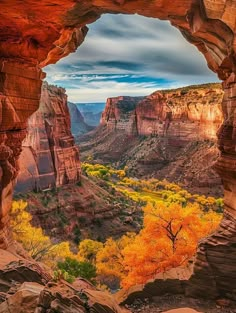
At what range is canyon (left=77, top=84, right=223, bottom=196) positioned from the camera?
109938mm

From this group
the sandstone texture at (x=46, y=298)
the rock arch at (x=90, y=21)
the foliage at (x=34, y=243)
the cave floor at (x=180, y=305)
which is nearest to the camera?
the sandstone texture at (x=46, y=298)

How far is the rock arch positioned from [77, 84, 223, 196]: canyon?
76088 millimetres

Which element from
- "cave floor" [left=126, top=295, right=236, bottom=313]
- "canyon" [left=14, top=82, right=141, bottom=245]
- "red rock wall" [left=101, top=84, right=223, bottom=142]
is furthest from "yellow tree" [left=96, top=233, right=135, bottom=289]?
"red rock wall" [left=101, top=84, right=223, bottom=142]

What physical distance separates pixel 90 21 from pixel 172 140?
12358 cm

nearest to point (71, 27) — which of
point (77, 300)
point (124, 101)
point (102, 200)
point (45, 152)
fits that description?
point (77, 300)

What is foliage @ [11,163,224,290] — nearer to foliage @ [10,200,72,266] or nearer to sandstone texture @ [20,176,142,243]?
foliage @ [10,200,72,266]

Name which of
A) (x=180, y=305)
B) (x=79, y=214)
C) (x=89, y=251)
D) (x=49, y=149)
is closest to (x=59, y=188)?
(x=79, y=214)

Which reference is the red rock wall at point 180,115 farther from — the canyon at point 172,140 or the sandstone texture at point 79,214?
the sandstone texture at point 79,214

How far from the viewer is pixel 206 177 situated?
9938cm

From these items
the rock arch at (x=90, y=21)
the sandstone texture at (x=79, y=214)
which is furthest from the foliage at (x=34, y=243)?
the sandstone texture at (x=79, y=214)

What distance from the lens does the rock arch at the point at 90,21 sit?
1502cm

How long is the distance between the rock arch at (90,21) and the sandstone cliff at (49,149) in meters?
34.6

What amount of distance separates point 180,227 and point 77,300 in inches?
652

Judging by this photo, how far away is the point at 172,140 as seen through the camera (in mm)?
139250
